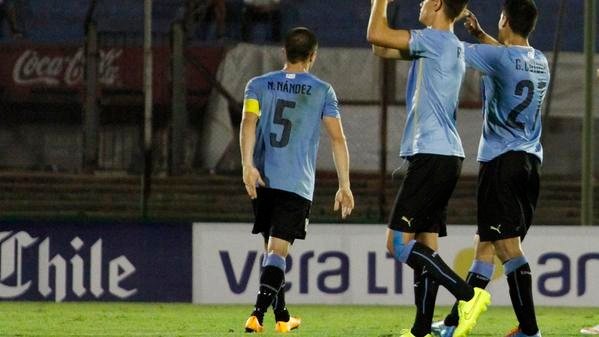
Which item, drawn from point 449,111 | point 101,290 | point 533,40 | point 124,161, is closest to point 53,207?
point 124,161

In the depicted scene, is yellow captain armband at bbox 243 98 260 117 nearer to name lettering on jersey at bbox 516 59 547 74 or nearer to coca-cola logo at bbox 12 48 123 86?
name lettering on jersey at bbox 516 59 547 74

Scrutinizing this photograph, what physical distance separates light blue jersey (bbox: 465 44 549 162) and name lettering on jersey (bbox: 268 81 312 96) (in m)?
1.08

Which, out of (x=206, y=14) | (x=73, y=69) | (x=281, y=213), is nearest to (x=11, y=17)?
(x=73, y=69)

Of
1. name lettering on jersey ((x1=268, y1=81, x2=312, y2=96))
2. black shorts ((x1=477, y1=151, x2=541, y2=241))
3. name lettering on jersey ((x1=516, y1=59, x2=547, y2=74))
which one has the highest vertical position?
name lettering on jersey ((x1=516, y1=59, x2=547, y2=74))

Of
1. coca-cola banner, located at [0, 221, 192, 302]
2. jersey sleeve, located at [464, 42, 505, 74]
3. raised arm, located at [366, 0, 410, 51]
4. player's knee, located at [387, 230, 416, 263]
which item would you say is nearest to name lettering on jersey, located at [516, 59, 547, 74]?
jersey sleeve, located at [464, 42, 505, 74]

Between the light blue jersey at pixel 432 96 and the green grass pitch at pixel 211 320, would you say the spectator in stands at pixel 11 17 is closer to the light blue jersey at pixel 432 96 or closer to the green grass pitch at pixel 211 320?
the green grass pitch at pixel 211 320

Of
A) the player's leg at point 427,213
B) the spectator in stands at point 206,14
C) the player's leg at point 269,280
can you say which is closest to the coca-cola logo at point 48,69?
the spectator in stands at point 206,14

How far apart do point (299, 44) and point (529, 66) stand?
1319mm

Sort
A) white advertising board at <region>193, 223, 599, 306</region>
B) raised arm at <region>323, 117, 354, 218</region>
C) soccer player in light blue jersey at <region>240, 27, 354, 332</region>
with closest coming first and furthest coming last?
raised arm at <region>323, 117, 354, 218</region>
soccer player in light blue jersey at <region>240, 27, 354, 332</region>
white advertising board at <region>193, 223, 599, 306</region>

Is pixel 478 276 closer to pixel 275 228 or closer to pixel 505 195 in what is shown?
pixel 505 195

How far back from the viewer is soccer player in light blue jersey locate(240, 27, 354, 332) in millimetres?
8406

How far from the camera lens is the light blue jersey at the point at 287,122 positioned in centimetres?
844

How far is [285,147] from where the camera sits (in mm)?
8492

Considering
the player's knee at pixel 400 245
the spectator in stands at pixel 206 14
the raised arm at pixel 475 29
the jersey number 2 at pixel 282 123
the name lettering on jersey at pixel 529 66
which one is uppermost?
the spectator in stands at pixel 206 14
